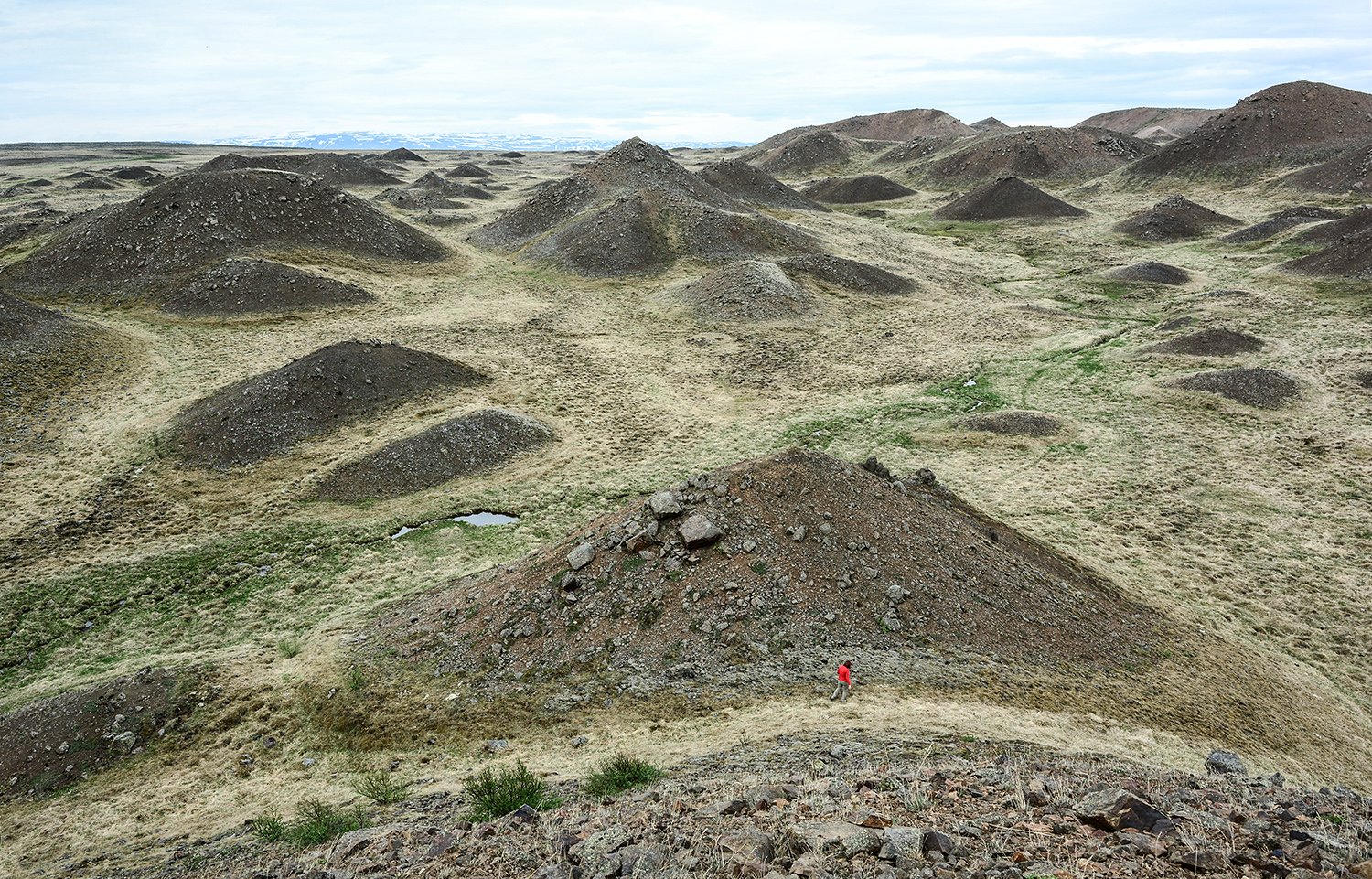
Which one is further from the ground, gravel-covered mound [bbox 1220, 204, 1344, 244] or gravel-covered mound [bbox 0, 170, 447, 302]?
gravel-covered mound [bbox 1220, 204, 1344, 244]

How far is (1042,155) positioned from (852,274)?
59.7 metres

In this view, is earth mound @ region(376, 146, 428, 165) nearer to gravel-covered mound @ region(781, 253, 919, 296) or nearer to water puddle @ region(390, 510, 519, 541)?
gravel-covered mound @ region(781, 253, 919, 296)

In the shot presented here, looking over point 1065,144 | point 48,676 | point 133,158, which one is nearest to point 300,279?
point 48,676

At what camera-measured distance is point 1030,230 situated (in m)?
→ 60.2

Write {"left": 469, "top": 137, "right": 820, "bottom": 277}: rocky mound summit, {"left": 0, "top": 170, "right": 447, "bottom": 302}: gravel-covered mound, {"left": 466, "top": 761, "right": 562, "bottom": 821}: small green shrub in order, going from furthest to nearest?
{"left": 469, "top": 137, "right": 820, "bottom": 277}: rocky mound summit, {"left": 0, "top": 170, "right": 447, "bottom": 302}: gravel-covered mound, {"left": 466, "top": 761, "right": 562, "bottom": 821}: small green shrub

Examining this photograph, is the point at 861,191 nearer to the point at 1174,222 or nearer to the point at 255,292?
the point at 1174,222

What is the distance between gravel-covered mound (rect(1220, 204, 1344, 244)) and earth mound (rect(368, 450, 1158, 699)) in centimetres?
5084

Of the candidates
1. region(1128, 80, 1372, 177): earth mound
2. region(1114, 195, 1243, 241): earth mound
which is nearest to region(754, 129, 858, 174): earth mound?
region(1128, 80, 1372, 177): earth mound

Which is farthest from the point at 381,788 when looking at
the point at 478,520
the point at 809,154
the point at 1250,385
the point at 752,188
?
the point at 809,154

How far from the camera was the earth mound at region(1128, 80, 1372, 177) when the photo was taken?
70.4 metres

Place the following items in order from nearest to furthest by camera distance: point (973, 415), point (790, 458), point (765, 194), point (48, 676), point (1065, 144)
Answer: point (48, 676) → point (790, 458) → point (973, 415) → point (765, 194) → point (1065, 144)

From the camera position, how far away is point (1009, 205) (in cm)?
6512

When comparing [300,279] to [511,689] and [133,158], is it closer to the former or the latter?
[511,689]

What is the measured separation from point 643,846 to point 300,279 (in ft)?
130
